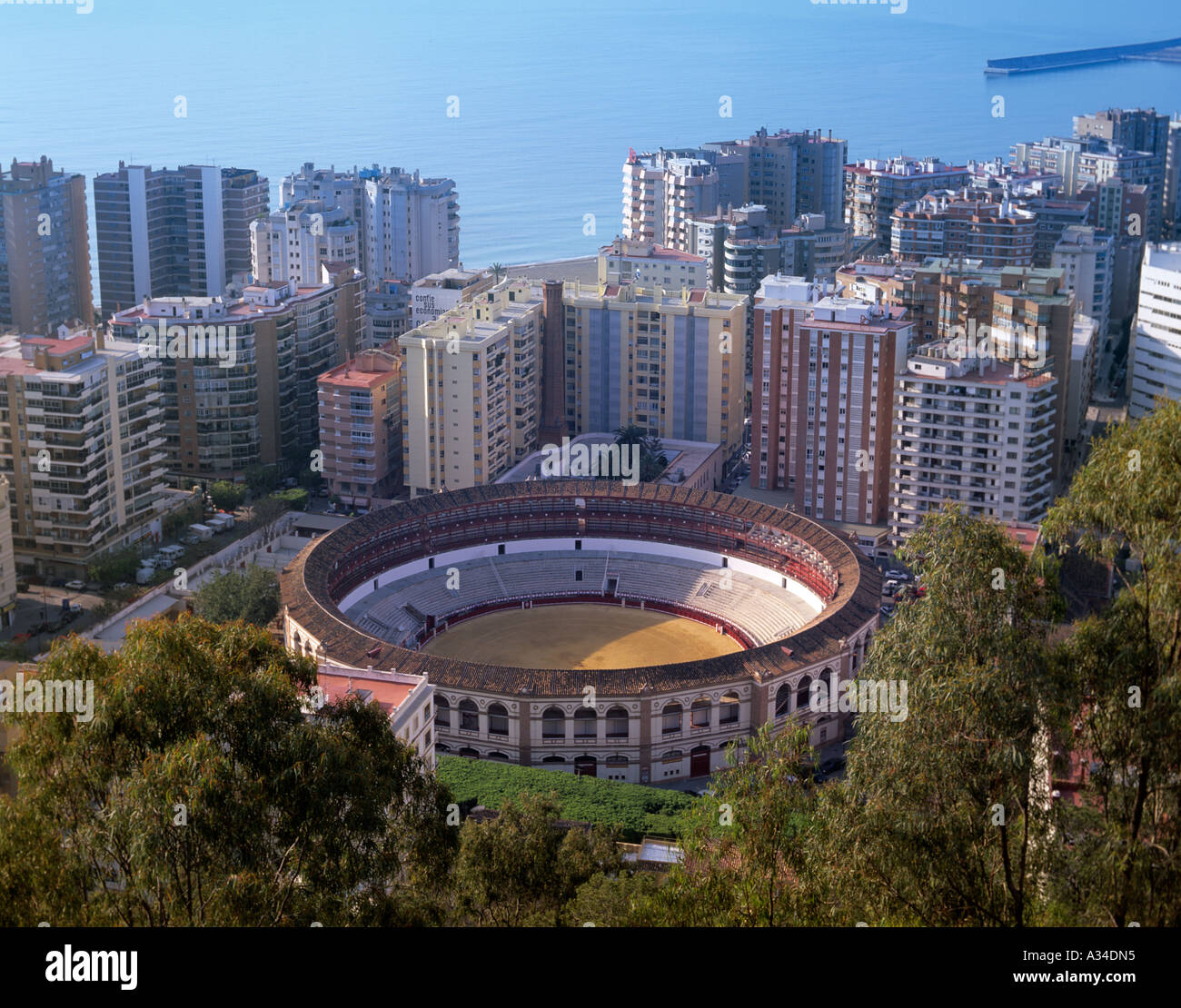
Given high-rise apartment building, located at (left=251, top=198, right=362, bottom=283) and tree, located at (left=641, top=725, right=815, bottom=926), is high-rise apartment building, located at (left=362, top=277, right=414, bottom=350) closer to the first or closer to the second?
high-rise apartment building, located at (left=251, top=198, right=362, bottom=283)

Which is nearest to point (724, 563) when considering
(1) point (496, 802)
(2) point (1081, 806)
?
(1) point (496, 802)

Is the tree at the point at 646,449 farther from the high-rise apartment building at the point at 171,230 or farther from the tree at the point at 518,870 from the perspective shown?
the tree at the point at 518,870

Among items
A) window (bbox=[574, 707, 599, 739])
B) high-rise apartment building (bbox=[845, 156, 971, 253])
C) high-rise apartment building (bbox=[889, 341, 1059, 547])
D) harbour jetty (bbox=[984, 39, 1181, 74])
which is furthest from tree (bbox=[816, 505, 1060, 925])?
harbour jetty (bbox=[984, 39, 1181, 74])

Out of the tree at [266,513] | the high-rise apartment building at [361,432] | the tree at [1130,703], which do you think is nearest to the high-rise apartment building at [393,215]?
the high-rise apartment building at [361,432]

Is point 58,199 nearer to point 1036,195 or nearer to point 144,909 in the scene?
point 1036,195

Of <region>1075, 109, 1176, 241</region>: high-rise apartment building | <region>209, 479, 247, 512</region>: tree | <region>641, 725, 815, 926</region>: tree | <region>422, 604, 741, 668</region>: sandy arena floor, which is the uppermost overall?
<region>1075, 109, 1176, 241</region>: high-rise apartment building
